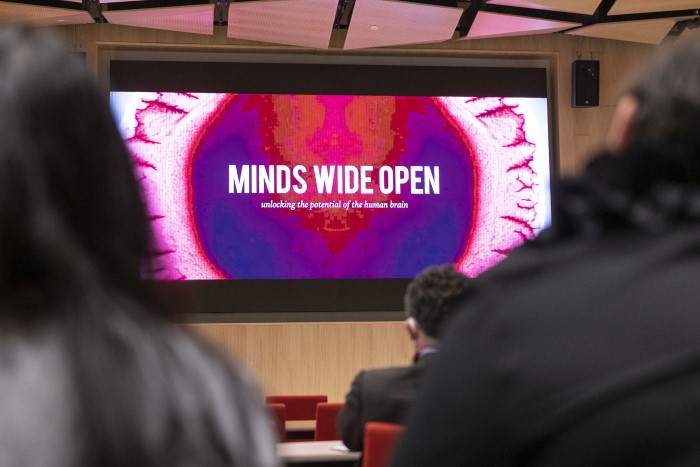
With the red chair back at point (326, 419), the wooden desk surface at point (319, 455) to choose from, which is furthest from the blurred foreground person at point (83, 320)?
the red chair back at point (326, 419)

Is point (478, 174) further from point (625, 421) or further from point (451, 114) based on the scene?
point (625, 421)

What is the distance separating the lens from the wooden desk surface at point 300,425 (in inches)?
242

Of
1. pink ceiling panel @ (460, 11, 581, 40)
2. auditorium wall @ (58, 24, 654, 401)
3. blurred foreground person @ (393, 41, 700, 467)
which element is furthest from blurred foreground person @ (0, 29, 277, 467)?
auditorium wall @ (58, 24, 654, 401)

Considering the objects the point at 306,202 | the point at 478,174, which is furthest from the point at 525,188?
the point at 306,202

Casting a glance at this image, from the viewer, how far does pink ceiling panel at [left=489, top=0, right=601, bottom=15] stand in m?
7.21

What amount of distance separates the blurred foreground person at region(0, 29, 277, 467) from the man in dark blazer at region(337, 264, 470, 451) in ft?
6.69

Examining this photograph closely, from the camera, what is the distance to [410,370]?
3.29 meters

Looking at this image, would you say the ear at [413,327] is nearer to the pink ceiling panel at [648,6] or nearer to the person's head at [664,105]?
the person's head at [664,105]

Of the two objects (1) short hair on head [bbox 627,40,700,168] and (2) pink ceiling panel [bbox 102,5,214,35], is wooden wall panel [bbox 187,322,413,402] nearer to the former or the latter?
(2) pink ceiling panel [bbox 102,5,214,35]

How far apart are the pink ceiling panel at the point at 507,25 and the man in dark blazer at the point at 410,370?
474 cm

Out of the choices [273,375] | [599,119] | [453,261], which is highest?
[599,119]

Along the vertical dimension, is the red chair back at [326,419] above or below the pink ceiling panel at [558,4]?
below

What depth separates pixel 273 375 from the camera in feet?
27.2

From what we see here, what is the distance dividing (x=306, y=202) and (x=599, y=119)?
294 cm
